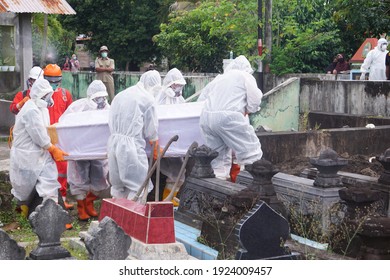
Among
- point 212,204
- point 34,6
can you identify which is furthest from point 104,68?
point 212,204

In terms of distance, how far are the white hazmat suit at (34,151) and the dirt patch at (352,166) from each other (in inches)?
113

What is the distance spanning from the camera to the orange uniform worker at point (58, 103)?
1113 cm

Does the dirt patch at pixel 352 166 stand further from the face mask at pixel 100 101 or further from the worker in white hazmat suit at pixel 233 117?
the face mask at pixel 100 101

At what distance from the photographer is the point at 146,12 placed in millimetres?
33938

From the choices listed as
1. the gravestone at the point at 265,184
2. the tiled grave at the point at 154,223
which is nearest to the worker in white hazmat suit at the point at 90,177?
the tiled grave at the point at 154,223

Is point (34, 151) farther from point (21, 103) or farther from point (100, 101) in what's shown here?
point (100, 101)

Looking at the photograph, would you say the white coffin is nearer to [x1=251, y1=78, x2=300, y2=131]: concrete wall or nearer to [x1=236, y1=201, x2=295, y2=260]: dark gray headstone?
[x1=236, y1=201, x2=295, y2=260]: dark gray headstone

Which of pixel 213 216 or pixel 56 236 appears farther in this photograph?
pixel 213 216

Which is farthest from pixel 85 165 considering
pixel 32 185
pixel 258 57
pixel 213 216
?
pixel 258 57

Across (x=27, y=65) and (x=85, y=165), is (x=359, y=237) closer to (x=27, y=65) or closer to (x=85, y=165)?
(x=85, y=165)

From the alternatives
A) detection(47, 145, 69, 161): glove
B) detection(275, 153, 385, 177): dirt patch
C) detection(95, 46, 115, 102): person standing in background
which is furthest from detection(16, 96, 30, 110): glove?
Result: detection(95, 46, 115, 102): person standing in background

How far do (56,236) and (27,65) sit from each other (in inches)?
441

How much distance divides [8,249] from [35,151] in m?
3.98

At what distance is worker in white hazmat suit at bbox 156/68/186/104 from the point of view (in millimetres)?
11609
